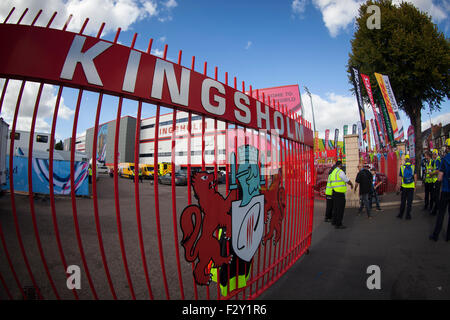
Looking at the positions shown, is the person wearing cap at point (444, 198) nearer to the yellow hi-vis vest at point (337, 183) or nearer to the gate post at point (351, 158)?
the yellow hi-vis vest at point (337, 183)

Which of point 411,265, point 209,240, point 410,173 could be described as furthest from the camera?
point 410,173

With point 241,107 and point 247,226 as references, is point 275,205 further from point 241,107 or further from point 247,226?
point 241,107

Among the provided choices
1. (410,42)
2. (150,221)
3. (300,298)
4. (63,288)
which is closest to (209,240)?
(300,298)

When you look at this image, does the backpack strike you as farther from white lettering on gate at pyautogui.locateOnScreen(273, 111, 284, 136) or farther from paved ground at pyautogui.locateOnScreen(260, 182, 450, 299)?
white lettering on gate at pyautogui.locateOnScreen(273, 111, 284, 136)

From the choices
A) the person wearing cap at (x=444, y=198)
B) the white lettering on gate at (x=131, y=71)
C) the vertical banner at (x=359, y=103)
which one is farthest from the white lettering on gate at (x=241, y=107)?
the vertical banner at (x=359, y=103)

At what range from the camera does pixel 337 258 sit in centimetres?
375

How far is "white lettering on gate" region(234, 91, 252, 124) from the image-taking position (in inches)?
89.3

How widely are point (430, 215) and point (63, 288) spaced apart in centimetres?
836

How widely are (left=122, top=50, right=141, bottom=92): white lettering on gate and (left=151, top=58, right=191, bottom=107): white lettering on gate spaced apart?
5.1 inches

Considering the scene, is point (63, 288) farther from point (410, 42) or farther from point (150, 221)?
point (410, 42)

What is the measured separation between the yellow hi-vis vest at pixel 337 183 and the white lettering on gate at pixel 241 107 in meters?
4.38

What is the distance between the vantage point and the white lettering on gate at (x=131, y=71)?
1.48m
